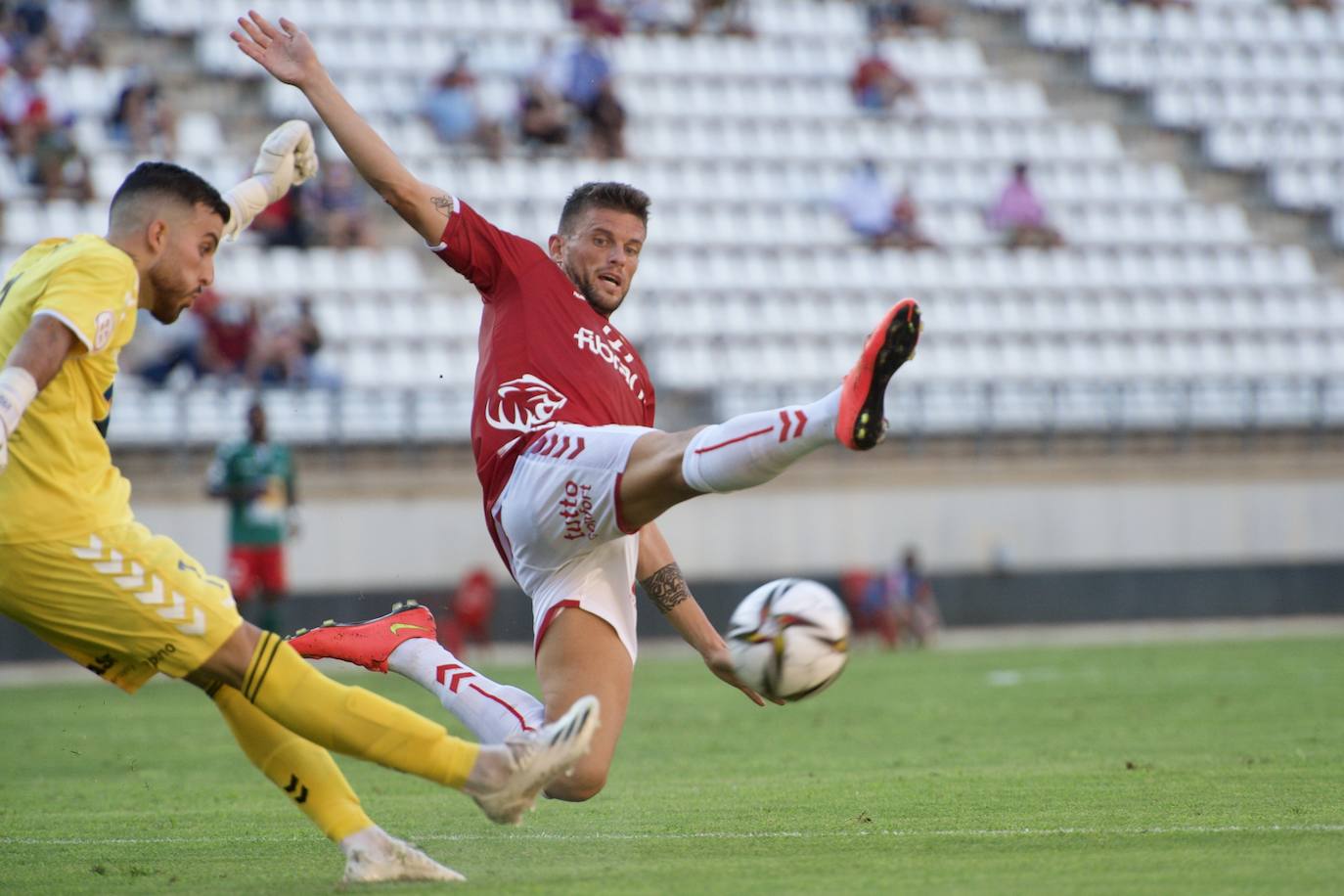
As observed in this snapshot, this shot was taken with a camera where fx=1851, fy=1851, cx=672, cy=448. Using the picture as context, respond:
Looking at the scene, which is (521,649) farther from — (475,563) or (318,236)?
(318,236)

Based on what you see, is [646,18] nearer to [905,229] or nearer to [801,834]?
[905,229]

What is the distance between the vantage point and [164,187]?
520 centimetres

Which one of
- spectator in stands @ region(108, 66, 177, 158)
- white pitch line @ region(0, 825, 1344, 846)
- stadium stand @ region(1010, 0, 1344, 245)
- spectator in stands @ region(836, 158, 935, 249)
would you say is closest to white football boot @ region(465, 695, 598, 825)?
white pitch line @ region(0, 825, 1344, 846)

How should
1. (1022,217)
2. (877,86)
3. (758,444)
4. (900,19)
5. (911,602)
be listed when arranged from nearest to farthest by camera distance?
(758,444), (911,602), (1022,217), (877,86), (900,19)

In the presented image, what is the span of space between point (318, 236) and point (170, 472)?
391cm

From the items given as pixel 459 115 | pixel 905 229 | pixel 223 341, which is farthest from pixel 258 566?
pixel 905 229

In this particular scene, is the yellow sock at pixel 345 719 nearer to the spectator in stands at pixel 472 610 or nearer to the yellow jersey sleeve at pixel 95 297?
the yellow jersey sleeve at pixel 95 297

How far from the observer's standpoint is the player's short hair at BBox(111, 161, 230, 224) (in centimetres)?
518

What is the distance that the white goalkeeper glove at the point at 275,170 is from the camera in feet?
19.5

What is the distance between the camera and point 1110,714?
11148 mm

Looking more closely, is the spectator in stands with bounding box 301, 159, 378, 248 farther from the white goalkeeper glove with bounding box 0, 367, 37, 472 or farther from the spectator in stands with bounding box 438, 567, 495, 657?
the white goalkeeper glove with bounding box 0, 367, 37, 472

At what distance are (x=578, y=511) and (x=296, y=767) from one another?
47.9 inches

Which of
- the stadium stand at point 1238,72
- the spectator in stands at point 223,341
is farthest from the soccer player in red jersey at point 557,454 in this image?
the stadium stand at point 1238,72

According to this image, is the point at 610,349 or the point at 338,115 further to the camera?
the point at 610,349
